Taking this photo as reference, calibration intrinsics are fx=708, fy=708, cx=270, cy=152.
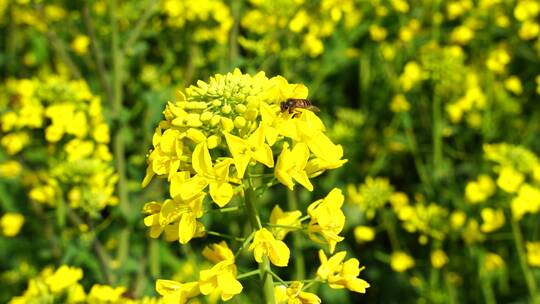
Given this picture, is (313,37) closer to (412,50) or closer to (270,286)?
(412,50)

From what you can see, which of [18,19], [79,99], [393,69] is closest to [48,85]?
[79,99]

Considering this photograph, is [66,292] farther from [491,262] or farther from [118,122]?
[491,262]

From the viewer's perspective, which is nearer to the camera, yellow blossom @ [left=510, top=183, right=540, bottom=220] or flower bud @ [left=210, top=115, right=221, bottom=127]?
flower bud @ [left=210, top=115, right=221, bottom=127]

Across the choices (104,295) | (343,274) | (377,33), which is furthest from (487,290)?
(104,295)

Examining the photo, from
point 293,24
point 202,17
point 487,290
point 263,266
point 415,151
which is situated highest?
point 202,17

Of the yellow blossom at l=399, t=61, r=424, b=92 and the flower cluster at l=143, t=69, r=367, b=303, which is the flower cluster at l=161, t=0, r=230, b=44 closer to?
the yellow blossom at l=399, t=61, r=424, b=92

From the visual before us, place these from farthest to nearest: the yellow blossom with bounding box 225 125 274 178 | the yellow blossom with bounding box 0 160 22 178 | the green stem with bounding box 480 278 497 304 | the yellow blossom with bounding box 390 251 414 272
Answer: the yellow blossom with bounding box 0 160 22 178 → the yellow blossom with bounding box 390 251 414 272 → the green stem with bounding box 480 278 497 304 → the yellow blossom with bounding box 225 125 274 178

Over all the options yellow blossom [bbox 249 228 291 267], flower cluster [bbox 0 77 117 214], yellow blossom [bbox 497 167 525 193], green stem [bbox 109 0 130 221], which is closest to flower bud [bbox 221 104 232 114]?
yellow blossom [bbox 249 228 291 267]
